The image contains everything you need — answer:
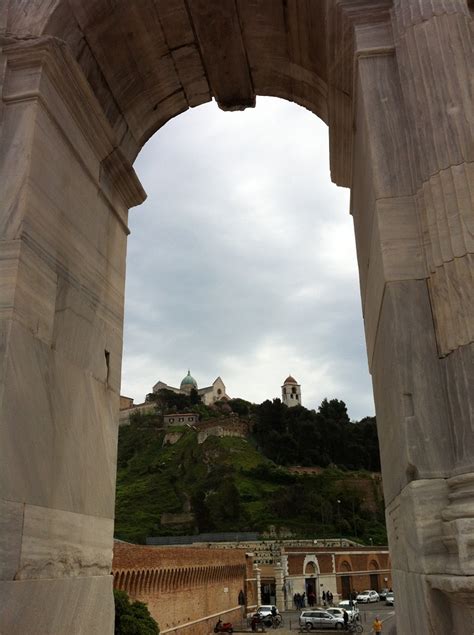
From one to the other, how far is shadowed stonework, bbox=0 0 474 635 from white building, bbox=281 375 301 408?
365 ft

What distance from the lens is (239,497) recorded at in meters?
69.4

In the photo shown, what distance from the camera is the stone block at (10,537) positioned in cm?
352

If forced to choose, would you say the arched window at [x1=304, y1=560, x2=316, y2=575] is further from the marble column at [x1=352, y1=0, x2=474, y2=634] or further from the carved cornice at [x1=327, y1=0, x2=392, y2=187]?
the marble column at [x1=352, y1=0, x2=474, y2=634]

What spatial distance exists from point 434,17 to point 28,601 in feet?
14.8

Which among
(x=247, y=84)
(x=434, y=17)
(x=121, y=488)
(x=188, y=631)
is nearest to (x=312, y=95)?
(x=247, y=84)

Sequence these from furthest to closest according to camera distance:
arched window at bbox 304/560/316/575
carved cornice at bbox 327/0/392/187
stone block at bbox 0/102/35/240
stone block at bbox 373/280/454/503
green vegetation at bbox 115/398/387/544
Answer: green vegetation at bbox 115/398/387/544 → arched window at bbox 304/560/316/575 → carved cornice at bbox 327/0/392/187 → stone block at bbox 0/102/35/240 → stone block at bbox 373/280/454/503

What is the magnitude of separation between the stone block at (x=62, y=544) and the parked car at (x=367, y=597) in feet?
162

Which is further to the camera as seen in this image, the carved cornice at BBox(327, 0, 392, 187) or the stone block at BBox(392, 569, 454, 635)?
the carved cornice at BBox(327, 0, 392, 187)

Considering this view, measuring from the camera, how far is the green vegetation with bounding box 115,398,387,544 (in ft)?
220

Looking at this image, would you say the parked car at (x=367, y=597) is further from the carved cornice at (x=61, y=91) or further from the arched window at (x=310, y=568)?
the carved cornice at (x=61, y=91)

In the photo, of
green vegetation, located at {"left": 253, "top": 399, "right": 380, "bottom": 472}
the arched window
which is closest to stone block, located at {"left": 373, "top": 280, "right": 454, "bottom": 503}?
the arched window

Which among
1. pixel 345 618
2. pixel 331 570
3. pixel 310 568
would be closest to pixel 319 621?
pixel 345 618

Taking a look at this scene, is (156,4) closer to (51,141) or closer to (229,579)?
(51,141)

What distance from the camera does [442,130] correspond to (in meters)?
3.54
